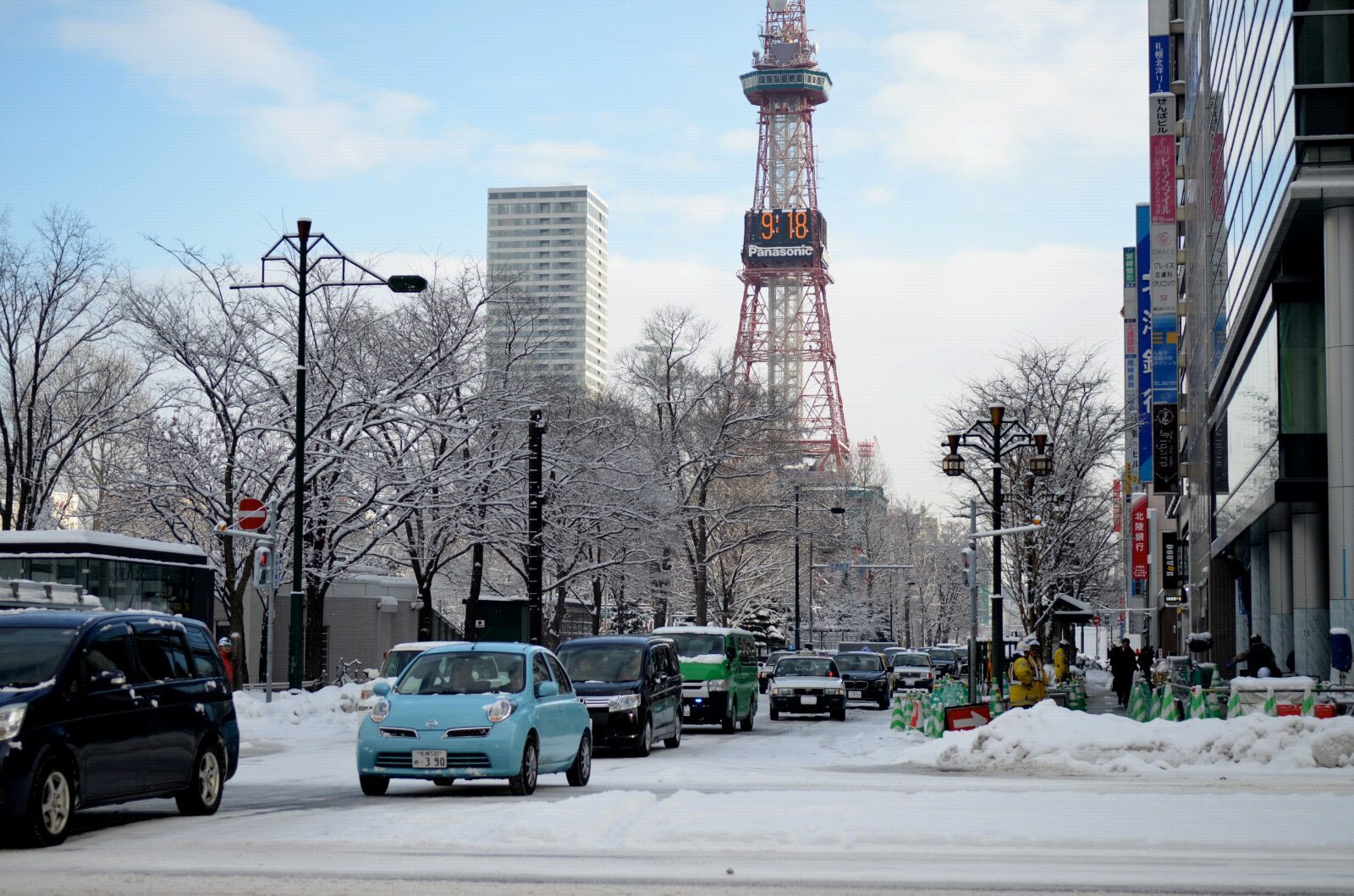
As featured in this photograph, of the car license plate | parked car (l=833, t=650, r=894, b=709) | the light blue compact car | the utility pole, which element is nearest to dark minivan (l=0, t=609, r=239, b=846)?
the light blue compact car

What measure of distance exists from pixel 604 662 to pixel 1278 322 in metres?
17.9

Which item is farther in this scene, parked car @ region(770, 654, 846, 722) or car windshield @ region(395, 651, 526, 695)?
parked car @ region(770, 654, 846, 722)

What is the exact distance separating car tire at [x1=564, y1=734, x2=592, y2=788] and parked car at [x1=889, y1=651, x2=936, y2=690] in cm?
3609

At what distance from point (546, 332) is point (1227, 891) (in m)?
35.7

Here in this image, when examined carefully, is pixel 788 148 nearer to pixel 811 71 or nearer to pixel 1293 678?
pixel 811 71

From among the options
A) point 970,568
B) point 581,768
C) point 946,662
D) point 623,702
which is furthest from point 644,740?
point 946,662

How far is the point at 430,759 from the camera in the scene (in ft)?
48.1

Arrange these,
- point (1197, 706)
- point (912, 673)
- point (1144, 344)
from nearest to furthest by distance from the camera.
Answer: point (1197, 706) < point (912, 673) < point (1144, 344)

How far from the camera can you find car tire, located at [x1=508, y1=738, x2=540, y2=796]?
1496 cm

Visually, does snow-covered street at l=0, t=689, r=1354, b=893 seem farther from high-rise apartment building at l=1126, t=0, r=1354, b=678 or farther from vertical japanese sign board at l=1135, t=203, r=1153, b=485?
vertical japanese sign board at l=1135, t=203, r=1153, b=485

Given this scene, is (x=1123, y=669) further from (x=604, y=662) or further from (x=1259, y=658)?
(x=604, y=662)

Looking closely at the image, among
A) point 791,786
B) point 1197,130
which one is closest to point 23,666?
point 791,786

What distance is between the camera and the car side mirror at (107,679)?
1188 cm

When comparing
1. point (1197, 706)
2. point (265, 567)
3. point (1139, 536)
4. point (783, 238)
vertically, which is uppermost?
point (783, 238)
